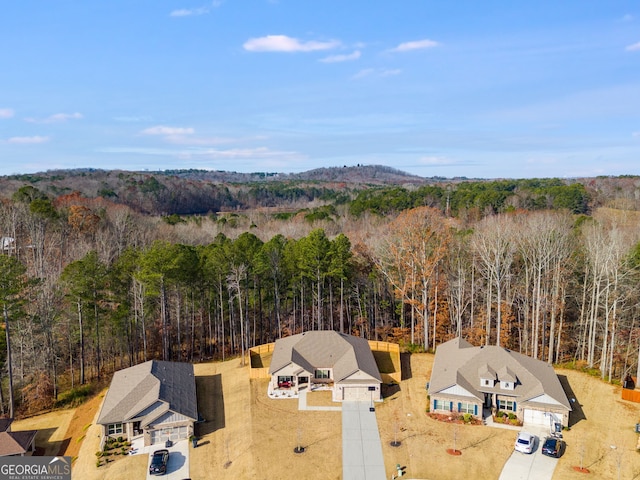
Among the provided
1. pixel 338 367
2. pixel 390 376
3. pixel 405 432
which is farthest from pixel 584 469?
pixel 338 367

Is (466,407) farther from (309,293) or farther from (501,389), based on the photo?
(309,293)

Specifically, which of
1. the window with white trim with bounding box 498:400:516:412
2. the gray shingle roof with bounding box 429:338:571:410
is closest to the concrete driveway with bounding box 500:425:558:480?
the window with white trim with bounding box 498:400:516:412

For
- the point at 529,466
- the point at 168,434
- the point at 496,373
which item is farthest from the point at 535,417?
the point at 168,434

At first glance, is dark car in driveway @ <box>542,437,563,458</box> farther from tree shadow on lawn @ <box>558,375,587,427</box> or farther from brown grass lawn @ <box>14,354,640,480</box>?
tree shadow on lawn @ <box>558,375,587,427</box>

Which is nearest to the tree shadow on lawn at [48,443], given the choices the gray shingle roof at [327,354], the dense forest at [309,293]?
the dense forest at [309,293]

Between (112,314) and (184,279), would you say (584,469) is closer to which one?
(184,279)
